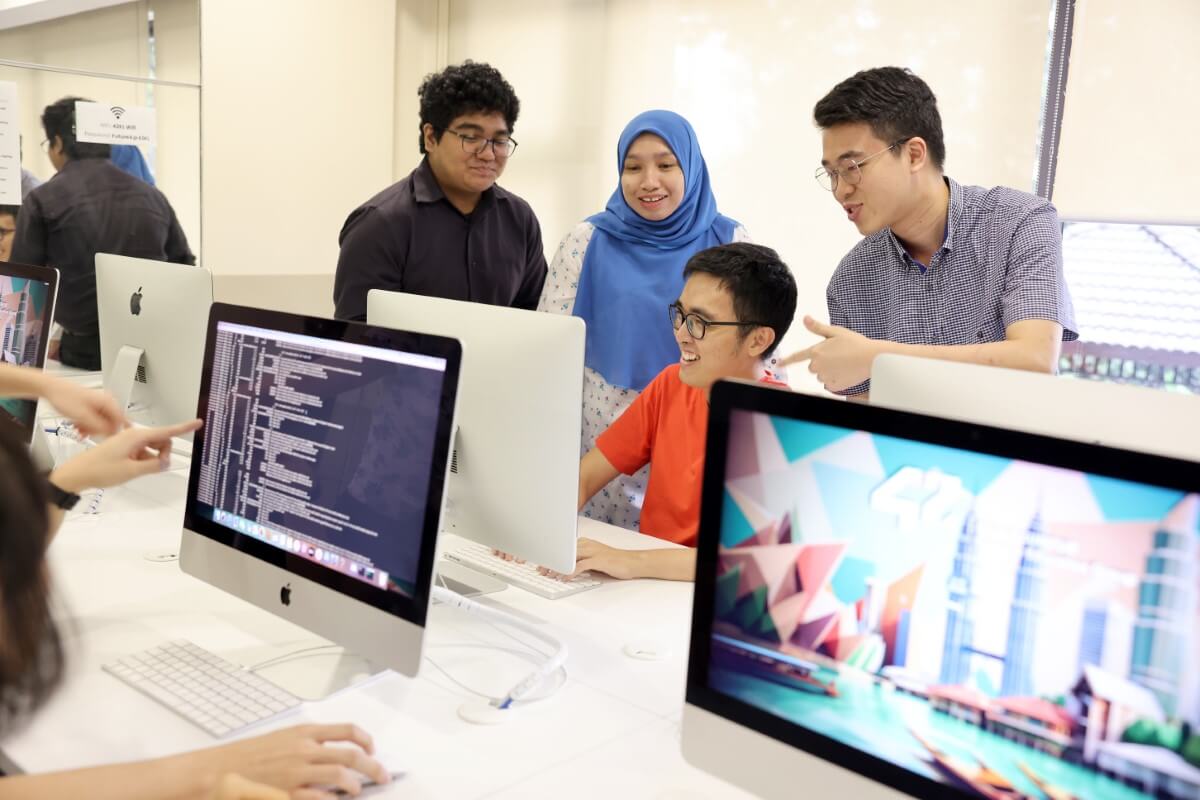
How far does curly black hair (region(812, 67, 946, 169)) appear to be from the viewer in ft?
6.15

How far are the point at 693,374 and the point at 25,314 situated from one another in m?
1.35

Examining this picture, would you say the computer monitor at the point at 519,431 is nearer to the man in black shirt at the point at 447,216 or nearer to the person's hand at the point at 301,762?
the person's hand at the point at 301,762

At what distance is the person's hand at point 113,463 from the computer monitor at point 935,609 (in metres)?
0.83

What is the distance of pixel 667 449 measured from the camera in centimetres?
202

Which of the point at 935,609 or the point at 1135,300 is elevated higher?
the point at 1135,300

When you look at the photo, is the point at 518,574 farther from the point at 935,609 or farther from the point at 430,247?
the point at 430,247

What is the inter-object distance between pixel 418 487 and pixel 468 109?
1.67 meters

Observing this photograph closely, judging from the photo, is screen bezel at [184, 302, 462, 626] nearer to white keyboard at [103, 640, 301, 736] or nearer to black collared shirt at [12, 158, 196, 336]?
white keyboard at [103, 640, 301, 736]

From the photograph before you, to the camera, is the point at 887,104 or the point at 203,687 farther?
the point at 887,104

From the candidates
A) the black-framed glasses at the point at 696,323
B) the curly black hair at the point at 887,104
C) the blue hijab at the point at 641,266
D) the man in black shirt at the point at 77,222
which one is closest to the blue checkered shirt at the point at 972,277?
the curly black hair at the point at 887,104

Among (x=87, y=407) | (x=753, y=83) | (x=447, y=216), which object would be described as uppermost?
(x=753, y=83)

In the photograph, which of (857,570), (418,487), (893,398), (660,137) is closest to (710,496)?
(857,570)

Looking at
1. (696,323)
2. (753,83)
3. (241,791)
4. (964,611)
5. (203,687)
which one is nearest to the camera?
(964,611)

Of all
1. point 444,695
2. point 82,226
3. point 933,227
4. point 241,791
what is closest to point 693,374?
point 933,227
